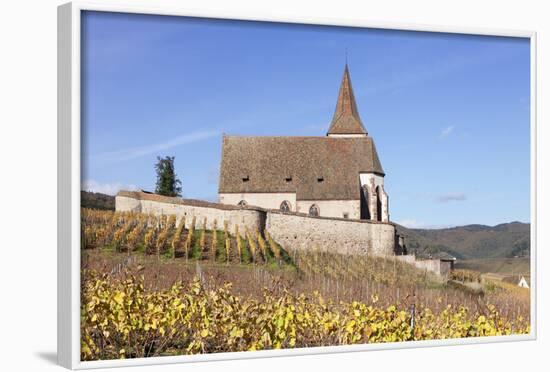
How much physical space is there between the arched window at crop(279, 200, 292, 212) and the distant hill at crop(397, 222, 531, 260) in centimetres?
145

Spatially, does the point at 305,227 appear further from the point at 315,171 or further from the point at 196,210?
the point at 196,210

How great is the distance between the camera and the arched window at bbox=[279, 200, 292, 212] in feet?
40.3

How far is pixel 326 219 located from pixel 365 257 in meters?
0.69

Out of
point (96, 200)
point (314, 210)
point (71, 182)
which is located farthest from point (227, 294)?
point (71, 182)

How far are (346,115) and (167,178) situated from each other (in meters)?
2.36

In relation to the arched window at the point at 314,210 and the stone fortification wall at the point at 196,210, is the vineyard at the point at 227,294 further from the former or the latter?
the arched window at the point at 314,210

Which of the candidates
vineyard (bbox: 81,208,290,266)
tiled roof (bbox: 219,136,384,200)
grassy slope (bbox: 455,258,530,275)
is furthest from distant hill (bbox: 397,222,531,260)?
vineyard (bbox: 81,208,290,266)

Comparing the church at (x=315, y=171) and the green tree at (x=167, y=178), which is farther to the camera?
the church at (x=315, y=171)

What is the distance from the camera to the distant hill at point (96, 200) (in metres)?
10.0

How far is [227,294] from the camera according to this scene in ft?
36.2

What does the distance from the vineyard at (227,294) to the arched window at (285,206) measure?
70 cm

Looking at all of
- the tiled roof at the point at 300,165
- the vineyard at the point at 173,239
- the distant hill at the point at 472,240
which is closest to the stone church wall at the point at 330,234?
the vineyard at the point at 173,239

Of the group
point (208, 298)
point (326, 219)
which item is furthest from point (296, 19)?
point (208, 298)

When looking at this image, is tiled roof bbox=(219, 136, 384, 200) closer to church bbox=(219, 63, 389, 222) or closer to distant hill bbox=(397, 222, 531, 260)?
church bbox=(219, 63, 389, 222)
